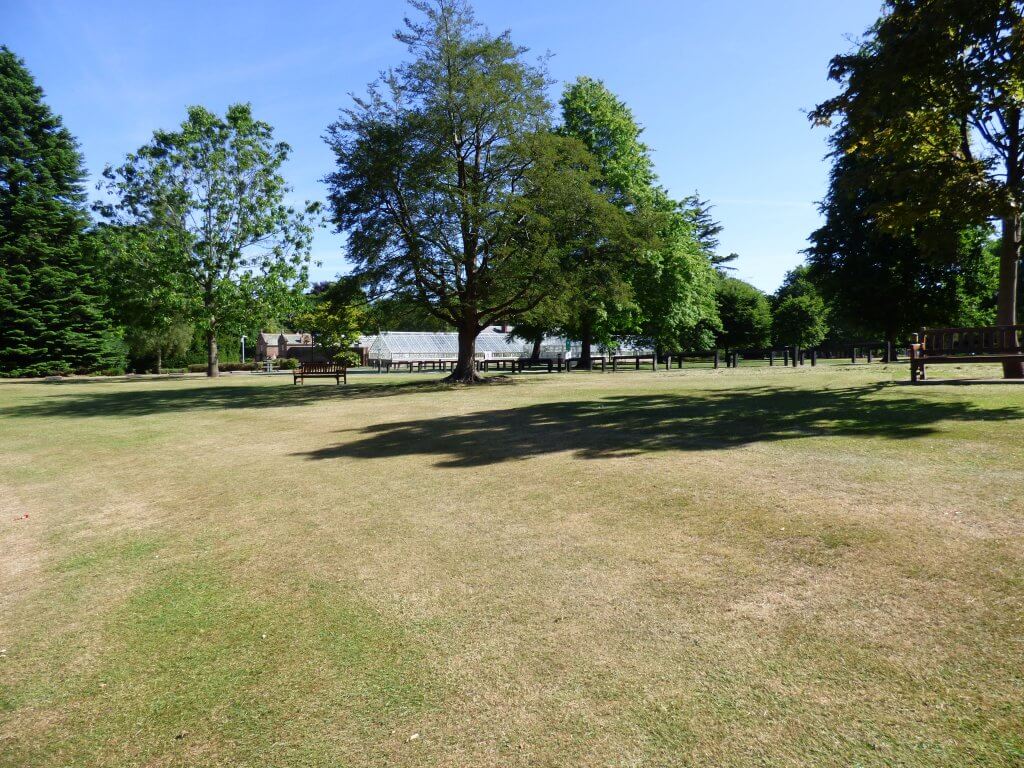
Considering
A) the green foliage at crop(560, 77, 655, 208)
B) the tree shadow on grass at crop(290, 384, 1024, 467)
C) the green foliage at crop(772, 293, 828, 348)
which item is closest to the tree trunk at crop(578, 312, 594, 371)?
the green foliage at crop(560, 77, 655, 208)

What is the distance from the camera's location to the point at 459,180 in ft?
86.5

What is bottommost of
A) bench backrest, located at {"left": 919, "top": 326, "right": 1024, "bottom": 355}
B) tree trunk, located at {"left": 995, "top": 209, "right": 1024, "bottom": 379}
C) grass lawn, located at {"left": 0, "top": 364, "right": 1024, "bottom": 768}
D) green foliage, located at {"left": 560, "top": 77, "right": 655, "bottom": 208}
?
grass lawn, located at {"left": 0, "top": 364, "right": 1024, "bottom": 768}

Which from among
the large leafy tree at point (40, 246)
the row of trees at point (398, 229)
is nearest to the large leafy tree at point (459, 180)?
the row of trees at point (398, 229)

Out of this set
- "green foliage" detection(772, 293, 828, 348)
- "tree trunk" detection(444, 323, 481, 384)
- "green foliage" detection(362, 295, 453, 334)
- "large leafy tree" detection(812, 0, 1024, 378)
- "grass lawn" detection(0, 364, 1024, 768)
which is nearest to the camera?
"grass lawn" detection(0, 364, 1024, 768)

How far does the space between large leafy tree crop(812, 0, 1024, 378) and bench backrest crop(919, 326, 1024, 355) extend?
153 cm

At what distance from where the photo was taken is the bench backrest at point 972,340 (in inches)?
544

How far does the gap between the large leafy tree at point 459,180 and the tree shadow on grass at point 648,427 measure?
11098mm

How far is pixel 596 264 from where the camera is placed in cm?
2627

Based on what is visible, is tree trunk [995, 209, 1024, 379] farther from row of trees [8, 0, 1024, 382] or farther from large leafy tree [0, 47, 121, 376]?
large leafy tree [0, 47, 121, 376]

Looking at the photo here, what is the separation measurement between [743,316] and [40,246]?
65.8 metres

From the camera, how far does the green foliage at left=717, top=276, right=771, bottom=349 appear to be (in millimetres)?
69438

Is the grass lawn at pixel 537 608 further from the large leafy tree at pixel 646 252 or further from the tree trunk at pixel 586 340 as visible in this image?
the tree trunk at pixel 586 340

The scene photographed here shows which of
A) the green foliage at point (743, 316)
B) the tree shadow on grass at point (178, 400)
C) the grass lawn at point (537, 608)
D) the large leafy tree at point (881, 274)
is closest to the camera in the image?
the grass lawn at point (537, 608)

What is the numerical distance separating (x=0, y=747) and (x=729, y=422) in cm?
1079
